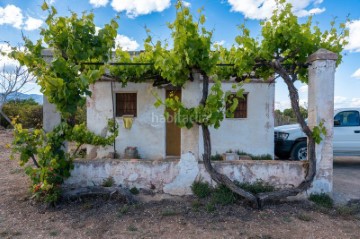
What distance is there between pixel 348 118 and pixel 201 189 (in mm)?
5769

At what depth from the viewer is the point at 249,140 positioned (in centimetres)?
835

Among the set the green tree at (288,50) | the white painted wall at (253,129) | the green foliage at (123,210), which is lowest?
the green foliage at (123,210)

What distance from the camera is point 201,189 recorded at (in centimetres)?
477

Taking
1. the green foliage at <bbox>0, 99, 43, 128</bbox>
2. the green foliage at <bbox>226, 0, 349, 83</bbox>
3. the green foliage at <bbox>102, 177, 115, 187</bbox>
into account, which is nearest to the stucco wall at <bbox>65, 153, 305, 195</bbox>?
the green foliage at <bbox>102, 177, 115, 187</bbox>

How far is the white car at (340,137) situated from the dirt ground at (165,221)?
3484 millimetres

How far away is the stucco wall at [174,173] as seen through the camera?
4863mm

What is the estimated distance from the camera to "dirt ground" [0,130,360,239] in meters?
3.66

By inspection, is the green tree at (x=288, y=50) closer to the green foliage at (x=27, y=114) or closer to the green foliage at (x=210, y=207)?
the green foliage at (x=210, y=207)

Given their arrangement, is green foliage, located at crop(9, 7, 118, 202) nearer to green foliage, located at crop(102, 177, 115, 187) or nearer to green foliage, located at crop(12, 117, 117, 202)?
green foliage, located at crop(12, 117, 117, 202)

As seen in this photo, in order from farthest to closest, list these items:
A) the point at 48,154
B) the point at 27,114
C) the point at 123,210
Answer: the point at 27,114 → the point at 48,154 → the point at 123,210

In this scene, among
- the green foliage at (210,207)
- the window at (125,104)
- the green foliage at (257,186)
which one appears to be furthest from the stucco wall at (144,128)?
the green foliage at (210,207)

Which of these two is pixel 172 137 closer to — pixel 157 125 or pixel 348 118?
pixel 157 125

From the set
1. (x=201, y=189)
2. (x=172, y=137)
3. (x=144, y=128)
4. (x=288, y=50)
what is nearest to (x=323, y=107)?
(x=288, y=50)

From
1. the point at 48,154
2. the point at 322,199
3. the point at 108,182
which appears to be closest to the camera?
the point at 48,154
